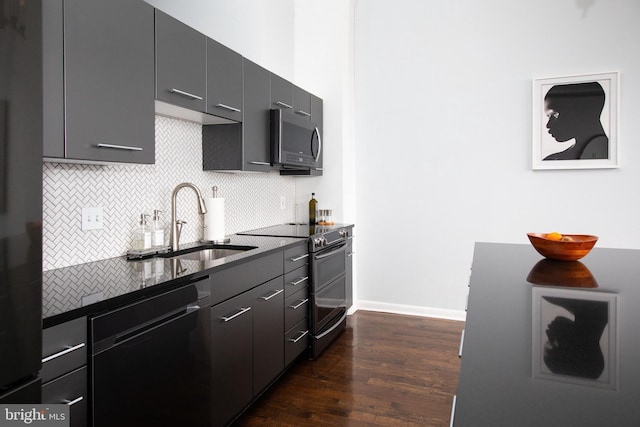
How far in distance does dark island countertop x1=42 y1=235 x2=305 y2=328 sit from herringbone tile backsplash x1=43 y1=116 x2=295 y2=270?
0.10 meters

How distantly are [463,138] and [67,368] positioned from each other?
11.7 feet

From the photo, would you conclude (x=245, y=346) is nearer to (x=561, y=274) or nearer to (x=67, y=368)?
(x=67, y=368)

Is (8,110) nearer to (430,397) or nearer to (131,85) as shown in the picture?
(131,85)

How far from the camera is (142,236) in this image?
7.17ft

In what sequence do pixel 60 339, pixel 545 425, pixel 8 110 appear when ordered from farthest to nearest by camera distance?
pixel 60 339 → pixel 8 110 → pixel 545 425

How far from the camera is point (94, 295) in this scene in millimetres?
1436

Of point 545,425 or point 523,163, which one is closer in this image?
point 545,425

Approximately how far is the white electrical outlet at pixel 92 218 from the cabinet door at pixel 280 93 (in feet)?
4.95

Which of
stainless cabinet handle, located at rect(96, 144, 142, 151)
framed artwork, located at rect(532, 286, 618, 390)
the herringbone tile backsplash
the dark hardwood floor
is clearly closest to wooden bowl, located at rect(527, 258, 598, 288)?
framed artwork, located at rect(532, 286, 618, 390)

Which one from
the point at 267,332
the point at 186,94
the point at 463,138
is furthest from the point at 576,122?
the point at 186,94

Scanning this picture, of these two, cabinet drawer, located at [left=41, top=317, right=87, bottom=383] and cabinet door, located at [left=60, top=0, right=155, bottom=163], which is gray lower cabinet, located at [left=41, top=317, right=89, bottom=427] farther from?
cabinet door, located at [left=60, top=0, right=155, bottom=163]

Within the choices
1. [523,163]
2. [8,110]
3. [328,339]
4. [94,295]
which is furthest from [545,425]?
[523,163]

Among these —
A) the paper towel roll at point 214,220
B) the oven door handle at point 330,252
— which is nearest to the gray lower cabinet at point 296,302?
the oven door handle at point 330,252

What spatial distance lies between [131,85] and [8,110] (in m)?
0.89
